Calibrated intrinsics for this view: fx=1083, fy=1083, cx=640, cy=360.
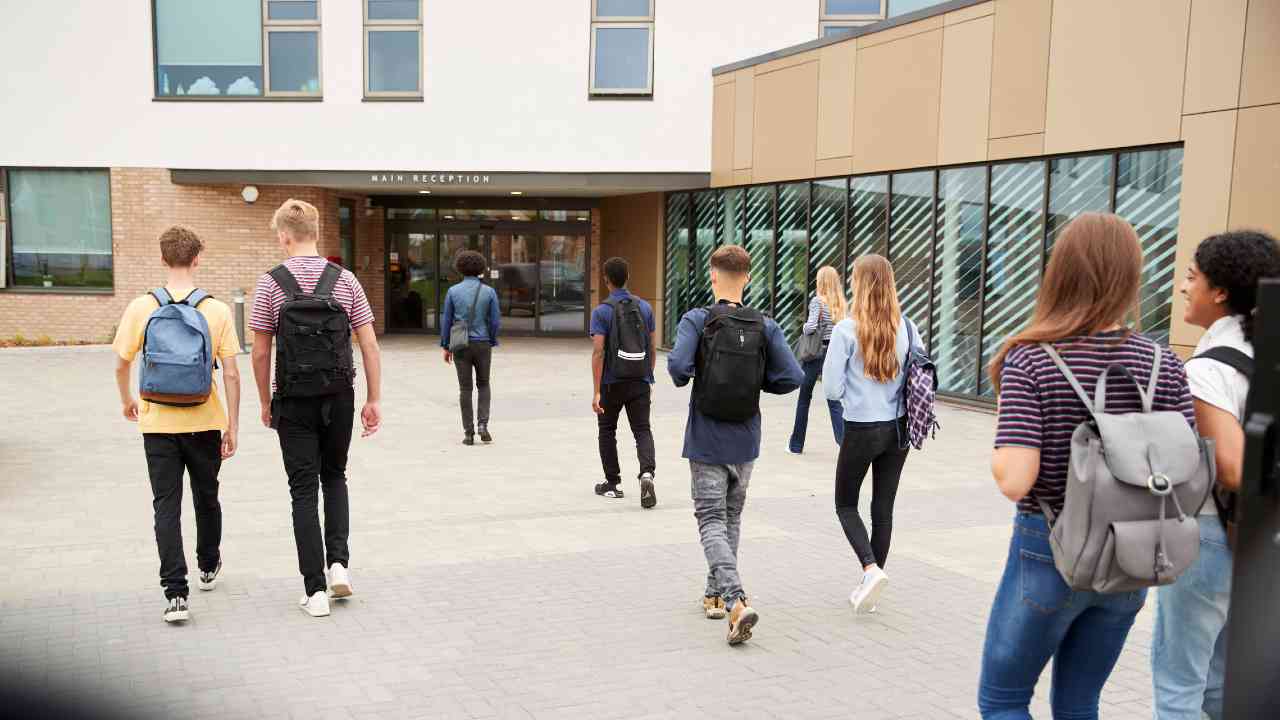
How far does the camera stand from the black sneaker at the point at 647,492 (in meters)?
7.86

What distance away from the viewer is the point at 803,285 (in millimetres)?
17516

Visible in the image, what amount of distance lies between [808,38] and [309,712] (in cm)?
1709

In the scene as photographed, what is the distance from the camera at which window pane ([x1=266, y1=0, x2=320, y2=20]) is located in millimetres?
20234

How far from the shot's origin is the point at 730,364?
4.99 m

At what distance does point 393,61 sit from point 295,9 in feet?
6.85

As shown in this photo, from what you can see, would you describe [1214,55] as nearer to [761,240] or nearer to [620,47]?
[761,240]

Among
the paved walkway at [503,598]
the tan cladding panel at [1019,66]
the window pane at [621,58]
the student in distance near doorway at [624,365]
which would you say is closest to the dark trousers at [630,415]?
the student in distance near doorway at [624,365]

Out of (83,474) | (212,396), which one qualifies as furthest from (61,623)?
(83,474)

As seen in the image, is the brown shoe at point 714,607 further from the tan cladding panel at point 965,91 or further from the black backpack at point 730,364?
the tan cladding panel at point 965,91

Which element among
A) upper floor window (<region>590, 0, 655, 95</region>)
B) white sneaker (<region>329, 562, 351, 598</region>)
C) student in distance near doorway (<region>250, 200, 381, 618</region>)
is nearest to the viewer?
student in distance near doorway (<region>250, 200, 381, 618</region>)

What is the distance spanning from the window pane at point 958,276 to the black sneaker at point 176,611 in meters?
10.8

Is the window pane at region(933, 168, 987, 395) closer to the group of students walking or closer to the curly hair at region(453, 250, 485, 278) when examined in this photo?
the group of students walking

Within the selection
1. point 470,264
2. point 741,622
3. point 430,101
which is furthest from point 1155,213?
point 430,101

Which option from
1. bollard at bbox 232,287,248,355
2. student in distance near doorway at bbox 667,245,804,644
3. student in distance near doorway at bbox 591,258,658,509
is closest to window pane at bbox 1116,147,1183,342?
student in distance near doorway at bbox 591,258,658,509
